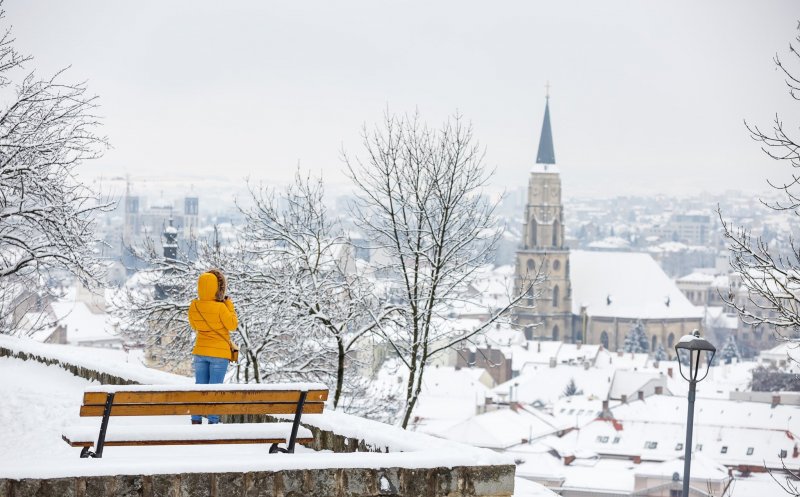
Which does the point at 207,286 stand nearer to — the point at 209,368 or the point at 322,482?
the point at 209,368

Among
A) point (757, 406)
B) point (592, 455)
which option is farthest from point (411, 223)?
point (757, 406)

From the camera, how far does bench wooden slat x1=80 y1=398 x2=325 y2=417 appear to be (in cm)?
754

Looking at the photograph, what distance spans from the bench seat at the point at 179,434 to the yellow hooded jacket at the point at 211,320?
1787mm

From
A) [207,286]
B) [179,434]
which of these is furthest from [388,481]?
[207,286]

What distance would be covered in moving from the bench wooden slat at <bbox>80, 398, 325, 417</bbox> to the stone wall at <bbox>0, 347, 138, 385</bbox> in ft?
16.6

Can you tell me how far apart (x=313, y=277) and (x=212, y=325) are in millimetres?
10571

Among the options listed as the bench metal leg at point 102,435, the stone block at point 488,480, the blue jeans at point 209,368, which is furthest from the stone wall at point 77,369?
the stone block at point 488,480

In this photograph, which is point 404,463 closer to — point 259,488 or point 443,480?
point 443,480

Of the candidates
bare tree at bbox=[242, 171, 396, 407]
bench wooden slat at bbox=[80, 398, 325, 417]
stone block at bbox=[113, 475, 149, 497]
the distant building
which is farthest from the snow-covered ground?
the distant building

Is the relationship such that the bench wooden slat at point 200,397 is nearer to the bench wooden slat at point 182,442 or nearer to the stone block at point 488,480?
the bench wooden slat at point 182,442

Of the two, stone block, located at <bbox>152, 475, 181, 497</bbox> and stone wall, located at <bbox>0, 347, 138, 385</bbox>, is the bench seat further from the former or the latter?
stone wall, located at <bbox>0, 347, 138, 385</bbox>

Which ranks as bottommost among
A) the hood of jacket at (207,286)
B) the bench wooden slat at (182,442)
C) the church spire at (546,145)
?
the bench wooden slat at (182,442)

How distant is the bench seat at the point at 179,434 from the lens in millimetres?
7594

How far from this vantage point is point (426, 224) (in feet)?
68.4
